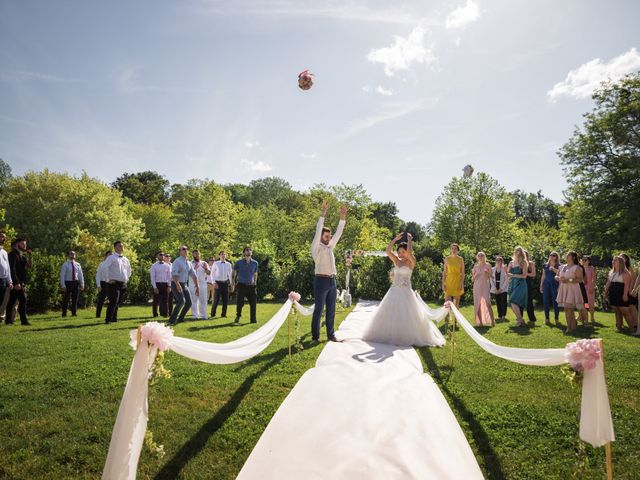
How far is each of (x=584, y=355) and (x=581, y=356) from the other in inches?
1.0

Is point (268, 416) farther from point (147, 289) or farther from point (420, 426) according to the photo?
point (147, 289)

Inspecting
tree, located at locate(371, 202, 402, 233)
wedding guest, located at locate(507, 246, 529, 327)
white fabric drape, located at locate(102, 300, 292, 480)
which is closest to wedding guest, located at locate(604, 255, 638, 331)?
wedding guest, located at locate(507, 246, 529, 327)

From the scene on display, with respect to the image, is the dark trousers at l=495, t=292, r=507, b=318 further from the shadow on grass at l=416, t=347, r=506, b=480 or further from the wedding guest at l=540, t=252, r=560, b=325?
the shadow on grass at l=416, t=347, r=506, b=480

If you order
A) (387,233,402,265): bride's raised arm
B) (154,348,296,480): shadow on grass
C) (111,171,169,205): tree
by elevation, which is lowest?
(154,348,296,480): shadow on grass

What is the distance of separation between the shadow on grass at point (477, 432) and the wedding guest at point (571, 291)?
5.66 meters

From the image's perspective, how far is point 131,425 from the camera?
278cm

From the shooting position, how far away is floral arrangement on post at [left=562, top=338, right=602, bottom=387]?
9.45 ft

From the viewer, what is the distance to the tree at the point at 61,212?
26641mm

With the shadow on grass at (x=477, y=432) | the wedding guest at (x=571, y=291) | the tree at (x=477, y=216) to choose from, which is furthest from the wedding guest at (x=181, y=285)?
the tree at (x=477, y=216)

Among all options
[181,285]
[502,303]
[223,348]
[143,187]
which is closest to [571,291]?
[502,303]

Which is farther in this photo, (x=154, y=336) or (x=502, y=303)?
(x=502, y=303)

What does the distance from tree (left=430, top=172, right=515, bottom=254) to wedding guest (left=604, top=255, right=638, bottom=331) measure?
2421 centimetres

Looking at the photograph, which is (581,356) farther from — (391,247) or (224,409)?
(391,247)

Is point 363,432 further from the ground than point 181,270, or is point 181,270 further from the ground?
point 181,270
